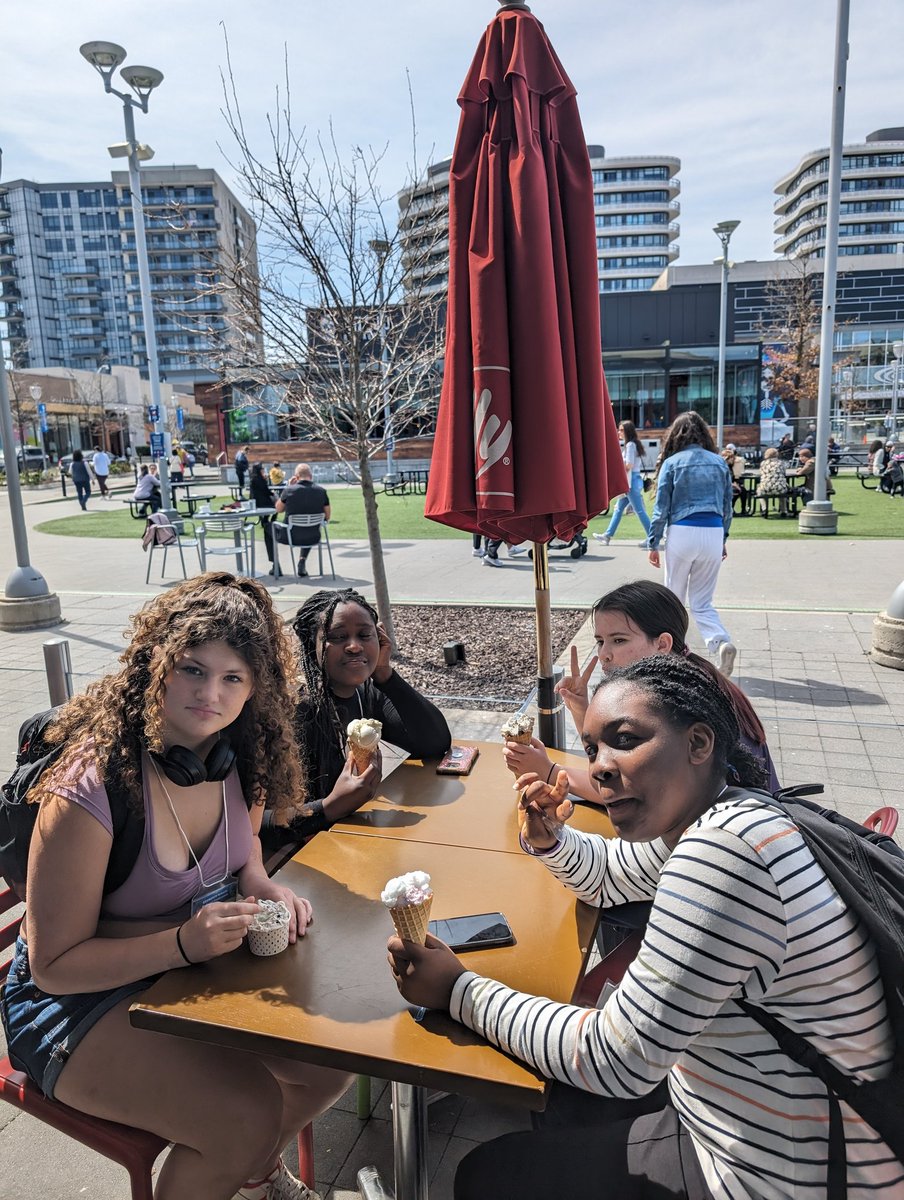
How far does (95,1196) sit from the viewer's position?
217 centimetres

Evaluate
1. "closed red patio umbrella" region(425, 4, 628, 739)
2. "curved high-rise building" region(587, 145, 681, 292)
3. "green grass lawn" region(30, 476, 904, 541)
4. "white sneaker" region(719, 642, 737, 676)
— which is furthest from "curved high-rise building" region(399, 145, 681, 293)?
"closed red patio umbrella" region(425, 4, 628, 739)

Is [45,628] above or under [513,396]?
under

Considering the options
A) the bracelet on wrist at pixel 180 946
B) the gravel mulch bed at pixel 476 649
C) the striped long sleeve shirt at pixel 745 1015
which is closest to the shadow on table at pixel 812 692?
the gravel mulch bed at pixel 476 649

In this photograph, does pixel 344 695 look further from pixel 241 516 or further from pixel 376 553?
pixel 241 516

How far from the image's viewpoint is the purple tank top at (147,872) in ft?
5.78

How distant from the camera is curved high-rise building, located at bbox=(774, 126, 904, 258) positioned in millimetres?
97562

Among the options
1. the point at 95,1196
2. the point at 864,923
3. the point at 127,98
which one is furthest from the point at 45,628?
the point at 127,98

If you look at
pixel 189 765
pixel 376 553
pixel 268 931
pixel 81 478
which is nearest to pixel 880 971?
pixel 268 931

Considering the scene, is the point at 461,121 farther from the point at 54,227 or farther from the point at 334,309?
the point at 54,227

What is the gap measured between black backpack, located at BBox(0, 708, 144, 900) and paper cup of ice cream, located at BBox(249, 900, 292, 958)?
1.10 feet

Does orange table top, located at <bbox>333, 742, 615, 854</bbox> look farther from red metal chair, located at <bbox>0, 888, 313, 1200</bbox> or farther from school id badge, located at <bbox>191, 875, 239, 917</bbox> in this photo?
red metal chair, located at <bbox>0, 888, 313, 1200</bbox>

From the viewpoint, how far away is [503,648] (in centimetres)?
742

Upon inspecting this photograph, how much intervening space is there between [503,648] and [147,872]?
5665mm

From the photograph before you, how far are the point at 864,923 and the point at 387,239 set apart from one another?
6350 mm
